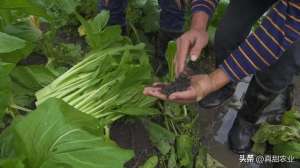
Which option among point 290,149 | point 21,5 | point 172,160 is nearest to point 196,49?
point 172,160

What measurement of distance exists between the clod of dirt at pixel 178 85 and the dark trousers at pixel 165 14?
522 mm

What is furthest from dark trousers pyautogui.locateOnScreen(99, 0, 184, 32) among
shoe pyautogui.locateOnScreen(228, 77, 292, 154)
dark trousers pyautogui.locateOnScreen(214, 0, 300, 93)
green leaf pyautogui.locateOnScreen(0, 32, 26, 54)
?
green leaf pyautogui.locateOnScreen(0, 32, 26, 54)

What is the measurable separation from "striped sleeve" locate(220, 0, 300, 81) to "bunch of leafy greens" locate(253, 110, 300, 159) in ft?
1.55

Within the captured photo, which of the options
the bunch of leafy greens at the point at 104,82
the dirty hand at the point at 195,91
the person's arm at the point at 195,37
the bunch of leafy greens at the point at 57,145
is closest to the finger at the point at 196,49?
the person's arm at the point at 195,37

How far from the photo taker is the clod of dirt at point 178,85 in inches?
63.8

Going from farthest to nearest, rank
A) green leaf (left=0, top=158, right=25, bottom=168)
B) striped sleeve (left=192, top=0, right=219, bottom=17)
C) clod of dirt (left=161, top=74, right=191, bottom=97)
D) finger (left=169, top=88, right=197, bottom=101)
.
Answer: striped sleeve (left=192, top=0, right=219, bottom=17) < clod of dirt (left=161, top=74, right=191, bottom=97) < finger (left=169, top=88, right=197, bottom=101) < green leaf (left=0, top=158, right=25, bottom=168)

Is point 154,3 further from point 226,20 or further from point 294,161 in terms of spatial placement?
point 294,161

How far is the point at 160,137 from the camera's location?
1820mm

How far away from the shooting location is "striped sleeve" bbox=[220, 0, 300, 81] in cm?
138

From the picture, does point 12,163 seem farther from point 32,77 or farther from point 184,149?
point 184,149

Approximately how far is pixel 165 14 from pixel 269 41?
81 centimetres

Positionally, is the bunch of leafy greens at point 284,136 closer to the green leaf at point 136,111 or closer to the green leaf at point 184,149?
the green leaf at point 184,149

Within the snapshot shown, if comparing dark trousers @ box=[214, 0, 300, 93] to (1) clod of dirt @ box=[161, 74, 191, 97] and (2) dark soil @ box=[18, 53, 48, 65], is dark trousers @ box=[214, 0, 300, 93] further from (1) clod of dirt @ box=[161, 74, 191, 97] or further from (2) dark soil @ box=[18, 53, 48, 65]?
(2) dark soil @ box=[18, 53, 48, 65]

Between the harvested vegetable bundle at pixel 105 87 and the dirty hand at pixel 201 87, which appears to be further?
the harvested vegetable bundle at pixel 105 87
